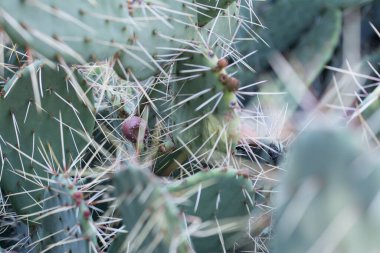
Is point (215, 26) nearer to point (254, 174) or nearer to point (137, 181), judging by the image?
point (254, 174)

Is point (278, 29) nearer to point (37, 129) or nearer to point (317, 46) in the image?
point (317, 46)

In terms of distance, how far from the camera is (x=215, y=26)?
2061 mm

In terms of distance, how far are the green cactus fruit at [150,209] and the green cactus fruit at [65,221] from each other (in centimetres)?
19

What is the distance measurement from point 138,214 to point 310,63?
112 centimetres

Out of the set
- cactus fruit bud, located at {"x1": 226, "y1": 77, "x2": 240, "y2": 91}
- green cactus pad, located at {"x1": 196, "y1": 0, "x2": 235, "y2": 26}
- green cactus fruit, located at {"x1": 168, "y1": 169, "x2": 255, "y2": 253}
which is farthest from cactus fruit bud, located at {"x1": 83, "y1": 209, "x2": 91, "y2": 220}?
green cactus pad, located at {"x1": 196, "y1": 0, "x2": 235, "y2": 26}

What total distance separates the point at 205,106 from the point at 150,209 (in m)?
0.56

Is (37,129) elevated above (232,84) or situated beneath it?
situated beneath

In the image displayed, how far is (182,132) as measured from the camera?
1743 millimetres

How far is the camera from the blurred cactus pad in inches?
33.0

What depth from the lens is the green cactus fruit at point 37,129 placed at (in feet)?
5.54

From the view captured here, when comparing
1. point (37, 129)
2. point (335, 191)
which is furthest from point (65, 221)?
point (335, 191)

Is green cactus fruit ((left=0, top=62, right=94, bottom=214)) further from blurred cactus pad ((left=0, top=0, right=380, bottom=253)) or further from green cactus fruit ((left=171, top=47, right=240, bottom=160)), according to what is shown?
green cactus fruit ((left=171, top=47, right=240, bottom=160))

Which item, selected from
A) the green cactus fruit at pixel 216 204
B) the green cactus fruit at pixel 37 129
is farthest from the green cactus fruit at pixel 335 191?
the green cactus fruit at pixel 37 129

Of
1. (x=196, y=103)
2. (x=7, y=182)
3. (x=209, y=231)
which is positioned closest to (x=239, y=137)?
(x=196, y=103)
